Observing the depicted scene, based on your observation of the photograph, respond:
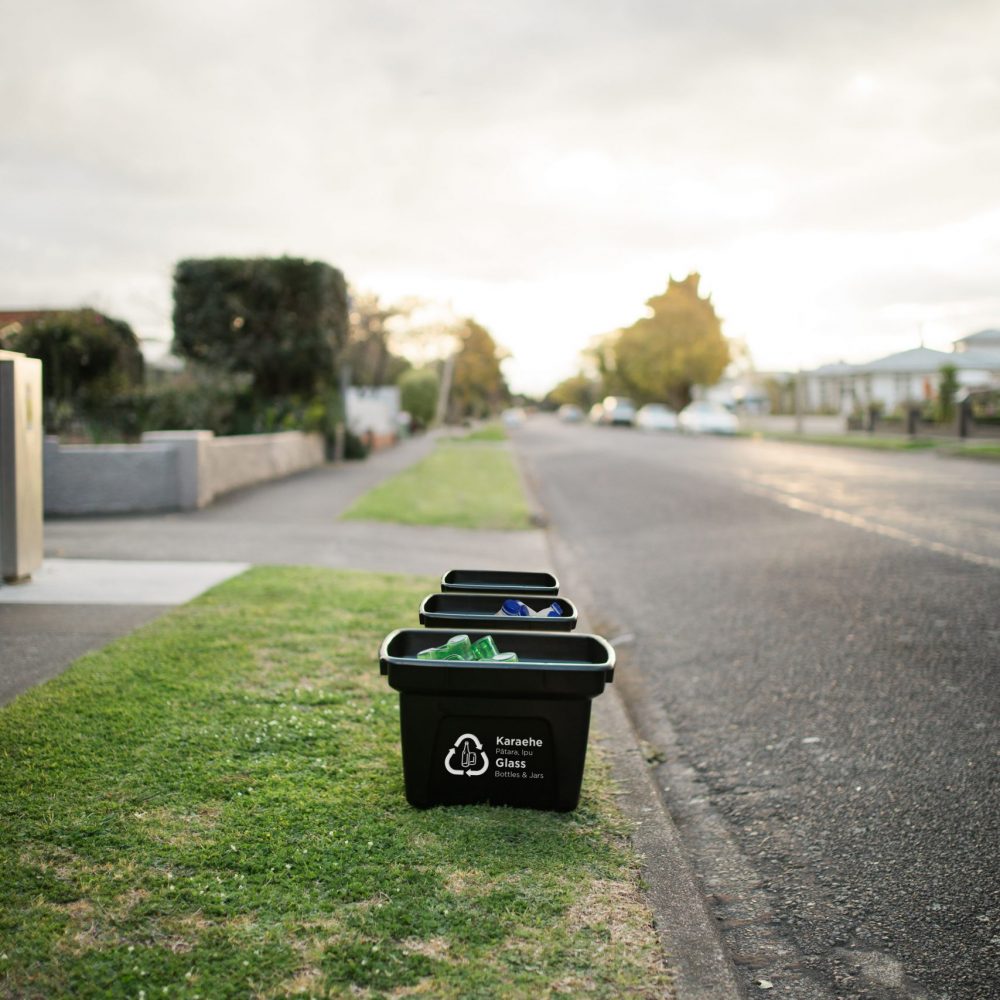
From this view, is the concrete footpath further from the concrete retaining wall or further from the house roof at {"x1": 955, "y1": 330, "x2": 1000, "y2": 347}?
the house roof at {"x1": 955, "y1": 330, "x2": 1000, "y2": 347}

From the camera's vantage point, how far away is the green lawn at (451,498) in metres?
12.5

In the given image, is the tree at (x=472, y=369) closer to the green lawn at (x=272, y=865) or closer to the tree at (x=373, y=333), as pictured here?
the tree at (x=373, y=333)

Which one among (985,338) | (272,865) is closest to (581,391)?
(985,338)

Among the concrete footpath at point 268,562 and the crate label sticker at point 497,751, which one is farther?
the crate label sticker at point 497,751

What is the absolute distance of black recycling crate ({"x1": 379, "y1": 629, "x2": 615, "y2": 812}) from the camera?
3229mm

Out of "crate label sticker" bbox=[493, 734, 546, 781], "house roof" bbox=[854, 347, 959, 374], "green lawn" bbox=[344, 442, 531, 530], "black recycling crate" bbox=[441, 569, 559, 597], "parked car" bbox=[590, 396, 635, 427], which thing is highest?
"house roof" bbox=[854, 347, 959, 374]

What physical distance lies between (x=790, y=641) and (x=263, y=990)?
15.4 feet

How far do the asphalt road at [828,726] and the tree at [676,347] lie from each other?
5968cm

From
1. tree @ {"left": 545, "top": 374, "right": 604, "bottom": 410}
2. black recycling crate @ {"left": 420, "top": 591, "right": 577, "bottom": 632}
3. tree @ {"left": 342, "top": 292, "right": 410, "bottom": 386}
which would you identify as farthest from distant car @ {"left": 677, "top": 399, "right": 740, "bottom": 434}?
tree @ {"left": 545, "top": 374, "right": 604, "bottom": 410}

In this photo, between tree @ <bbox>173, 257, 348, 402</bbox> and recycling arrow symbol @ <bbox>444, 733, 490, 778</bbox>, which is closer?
recycling arrow symbol @ <bbox>444, 733, 490, 778</bbox>

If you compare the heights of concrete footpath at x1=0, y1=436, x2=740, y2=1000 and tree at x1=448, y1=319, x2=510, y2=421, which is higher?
tree at x1=448, y1=319, x2=510, y2=421

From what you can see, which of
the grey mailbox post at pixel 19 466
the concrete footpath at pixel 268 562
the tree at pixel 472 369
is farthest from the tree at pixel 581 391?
the grey mailbox post at pixel 19 466

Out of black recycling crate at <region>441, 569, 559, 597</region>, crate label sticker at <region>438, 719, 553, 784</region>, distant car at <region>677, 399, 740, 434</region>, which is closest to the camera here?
crate label sticker at <region>438, 719, 553, 784</region>

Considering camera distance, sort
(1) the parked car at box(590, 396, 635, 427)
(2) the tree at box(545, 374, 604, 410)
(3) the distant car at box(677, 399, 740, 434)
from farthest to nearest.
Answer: (2) the tree at box(545, 374, 604, 410) < (1) the parked car at box(590, 396, 635, 427) < (3) the distant car at box(677, 399, 740, 434)
